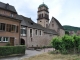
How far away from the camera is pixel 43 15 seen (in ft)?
191

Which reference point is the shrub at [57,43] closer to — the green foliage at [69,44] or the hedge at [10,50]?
the green foliage at [69,44]

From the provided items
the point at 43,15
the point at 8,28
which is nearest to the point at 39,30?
the point at 8,28

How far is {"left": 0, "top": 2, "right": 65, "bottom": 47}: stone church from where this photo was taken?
26.0 m

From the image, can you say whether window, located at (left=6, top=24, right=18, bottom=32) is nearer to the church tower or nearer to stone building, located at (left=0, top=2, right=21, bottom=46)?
stone building, located at (left=0, top=2, right=21, bottom=46)

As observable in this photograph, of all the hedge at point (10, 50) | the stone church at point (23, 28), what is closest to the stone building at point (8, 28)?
the stone church at point (23, 28)

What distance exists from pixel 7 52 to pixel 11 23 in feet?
31.3

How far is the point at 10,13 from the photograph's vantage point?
29.5 metres

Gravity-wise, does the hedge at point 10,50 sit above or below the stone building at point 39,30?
below

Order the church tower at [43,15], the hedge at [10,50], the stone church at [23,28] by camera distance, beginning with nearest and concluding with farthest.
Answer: the hedge at [10,50], the stone church at [23,28], the church tower at [43,15]

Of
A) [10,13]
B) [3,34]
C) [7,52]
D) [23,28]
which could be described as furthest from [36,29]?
[7,52]

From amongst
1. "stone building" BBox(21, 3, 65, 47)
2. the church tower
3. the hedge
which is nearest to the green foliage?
the hedge

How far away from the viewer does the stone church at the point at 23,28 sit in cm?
2602

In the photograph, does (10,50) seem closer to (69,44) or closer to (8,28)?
(8,28)

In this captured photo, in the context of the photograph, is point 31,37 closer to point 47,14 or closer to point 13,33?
point 13,33
